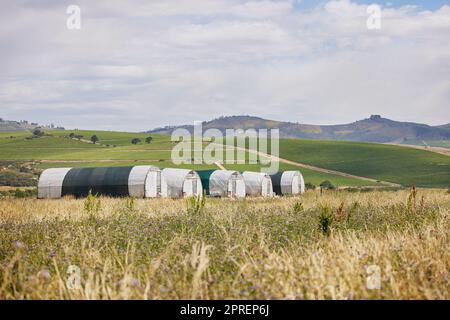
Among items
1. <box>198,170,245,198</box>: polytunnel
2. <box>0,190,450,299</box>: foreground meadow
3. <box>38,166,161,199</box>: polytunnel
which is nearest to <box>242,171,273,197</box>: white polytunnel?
<box>198,170,245,198</box>: polytunnel

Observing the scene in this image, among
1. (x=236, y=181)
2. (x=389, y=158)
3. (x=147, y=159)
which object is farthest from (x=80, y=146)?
(x=236, y=181)

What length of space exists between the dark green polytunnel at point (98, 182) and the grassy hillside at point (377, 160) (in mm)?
46498

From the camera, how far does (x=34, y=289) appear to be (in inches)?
267

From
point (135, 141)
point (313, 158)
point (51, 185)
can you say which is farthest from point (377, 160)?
point (51, 185)

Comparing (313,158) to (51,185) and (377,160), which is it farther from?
(51,185)

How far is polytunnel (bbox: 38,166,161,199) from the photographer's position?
39.8 meters

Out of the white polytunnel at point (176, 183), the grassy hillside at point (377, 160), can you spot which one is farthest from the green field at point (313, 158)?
the white polytunnel at point (176, 183)

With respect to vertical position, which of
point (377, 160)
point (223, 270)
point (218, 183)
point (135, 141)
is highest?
point (135, 141)

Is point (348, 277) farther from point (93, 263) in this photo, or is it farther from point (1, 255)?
point (1, 255)

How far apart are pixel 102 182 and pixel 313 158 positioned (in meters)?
69.0

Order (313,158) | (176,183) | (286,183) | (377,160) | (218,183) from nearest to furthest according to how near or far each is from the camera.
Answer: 1. (176,183)
2. (218,183)
3. (286,183)
4. (377,160)
5. (313,158)

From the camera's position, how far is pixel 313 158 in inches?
4141
